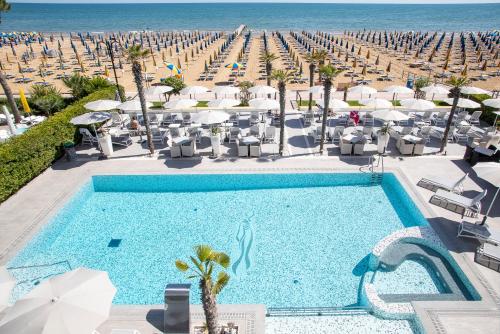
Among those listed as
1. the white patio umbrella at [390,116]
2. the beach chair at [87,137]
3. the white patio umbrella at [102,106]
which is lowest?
the beach chair at [87,137]

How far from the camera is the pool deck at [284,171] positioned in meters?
7.73

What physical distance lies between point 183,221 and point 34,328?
6358 millimetres

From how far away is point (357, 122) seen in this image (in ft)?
61.5

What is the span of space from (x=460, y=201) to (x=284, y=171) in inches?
257

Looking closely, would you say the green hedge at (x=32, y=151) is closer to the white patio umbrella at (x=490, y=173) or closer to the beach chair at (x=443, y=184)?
the beach chair at (x=443, y=184)

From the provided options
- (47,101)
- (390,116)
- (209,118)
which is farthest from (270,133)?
(47,101)

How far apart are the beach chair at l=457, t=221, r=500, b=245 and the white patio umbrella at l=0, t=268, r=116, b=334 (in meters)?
10.0

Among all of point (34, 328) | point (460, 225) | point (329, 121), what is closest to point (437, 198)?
point (460, 225)

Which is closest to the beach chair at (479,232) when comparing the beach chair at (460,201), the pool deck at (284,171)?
the pool deck at (284,171)

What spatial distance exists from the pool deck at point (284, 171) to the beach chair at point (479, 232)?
23 cm

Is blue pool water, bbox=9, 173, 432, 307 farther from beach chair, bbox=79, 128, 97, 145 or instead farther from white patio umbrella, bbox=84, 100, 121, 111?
white patio umbrella, bbox=84, 100, 121, 111

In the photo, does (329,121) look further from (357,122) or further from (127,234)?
(127,234)

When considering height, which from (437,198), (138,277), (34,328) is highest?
(34,328)

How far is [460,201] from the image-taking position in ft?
36.9
